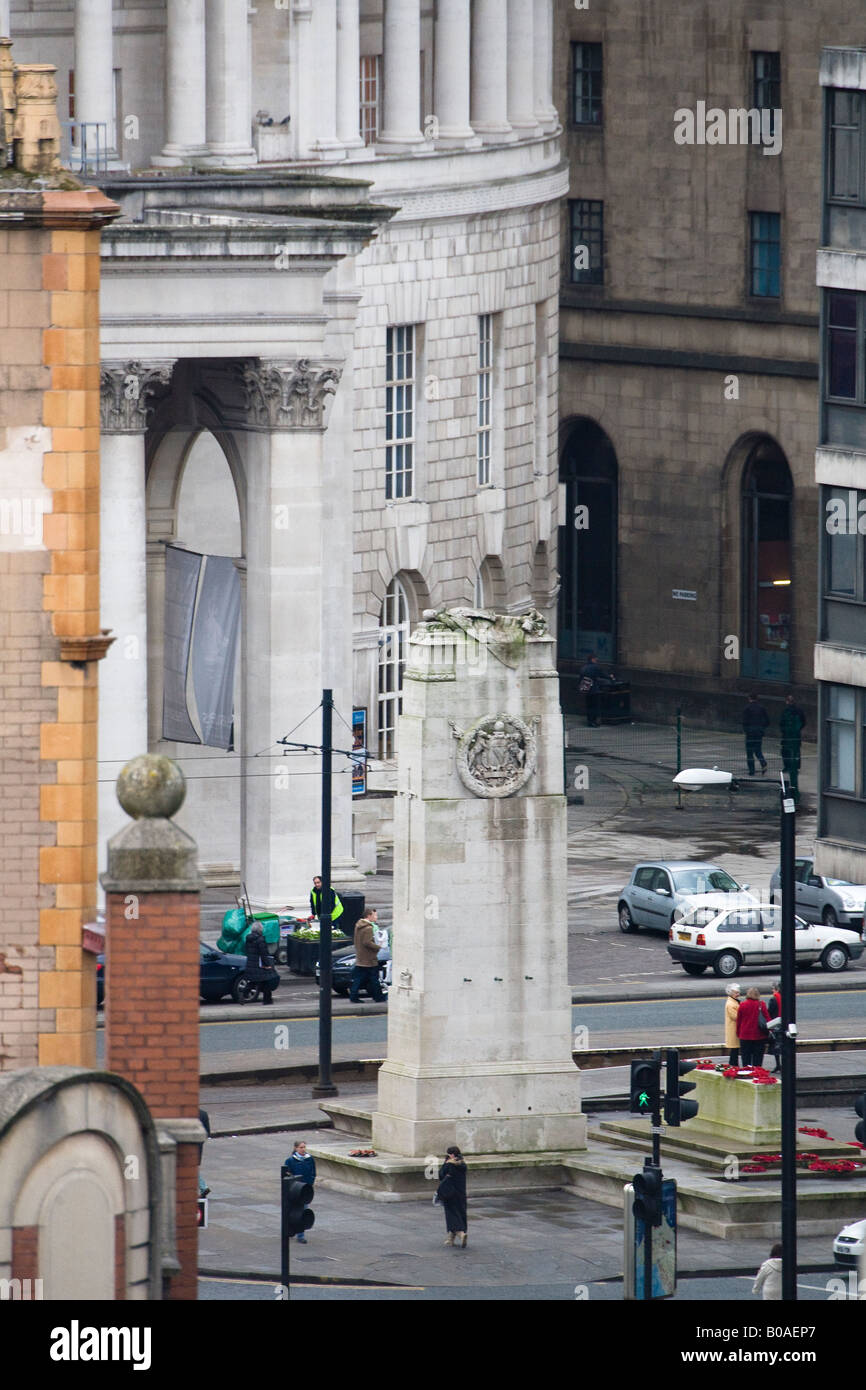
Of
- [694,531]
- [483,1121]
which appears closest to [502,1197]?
[483,1121]

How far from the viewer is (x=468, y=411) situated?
88.7m

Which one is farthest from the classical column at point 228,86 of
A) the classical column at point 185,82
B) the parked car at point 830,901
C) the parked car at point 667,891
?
the parked car at point 830,901

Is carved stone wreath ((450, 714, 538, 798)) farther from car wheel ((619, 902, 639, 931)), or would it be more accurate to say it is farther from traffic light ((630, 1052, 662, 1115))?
car wheel ((619, 902, 639, 931))

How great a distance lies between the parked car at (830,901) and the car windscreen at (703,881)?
87 centimetres

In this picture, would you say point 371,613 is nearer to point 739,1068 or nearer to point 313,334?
point 313,334

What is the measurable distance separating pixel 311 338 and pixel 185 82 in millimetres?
8729

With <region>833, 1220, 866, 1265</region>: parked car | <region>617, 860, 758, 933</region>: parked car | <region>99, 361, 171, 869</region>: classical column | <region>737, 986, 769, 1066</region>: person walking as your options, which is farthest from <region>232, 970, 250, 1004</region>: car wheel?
<region>833, 1220, 866, 1265</region>: parked car

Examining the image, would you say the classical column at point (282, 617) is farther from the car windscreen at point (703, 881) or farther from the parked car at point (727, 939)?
the parked car at point (727, 939)

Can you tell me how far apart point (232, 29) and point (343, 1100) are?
31.0 metres

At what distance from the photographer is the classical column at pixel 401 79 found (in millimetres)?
85062

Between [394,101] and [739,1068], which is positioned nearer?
[739,1068]

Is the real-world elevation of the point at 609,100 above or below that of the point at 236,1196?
above

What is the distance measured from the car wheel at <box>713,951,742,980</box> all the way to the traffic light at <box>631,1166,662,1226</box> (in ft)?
89.1

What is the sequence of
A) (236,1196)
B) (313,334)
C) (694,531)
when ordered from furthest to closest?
1. (694,531)
2. (313,334)
3. (236,1196)
